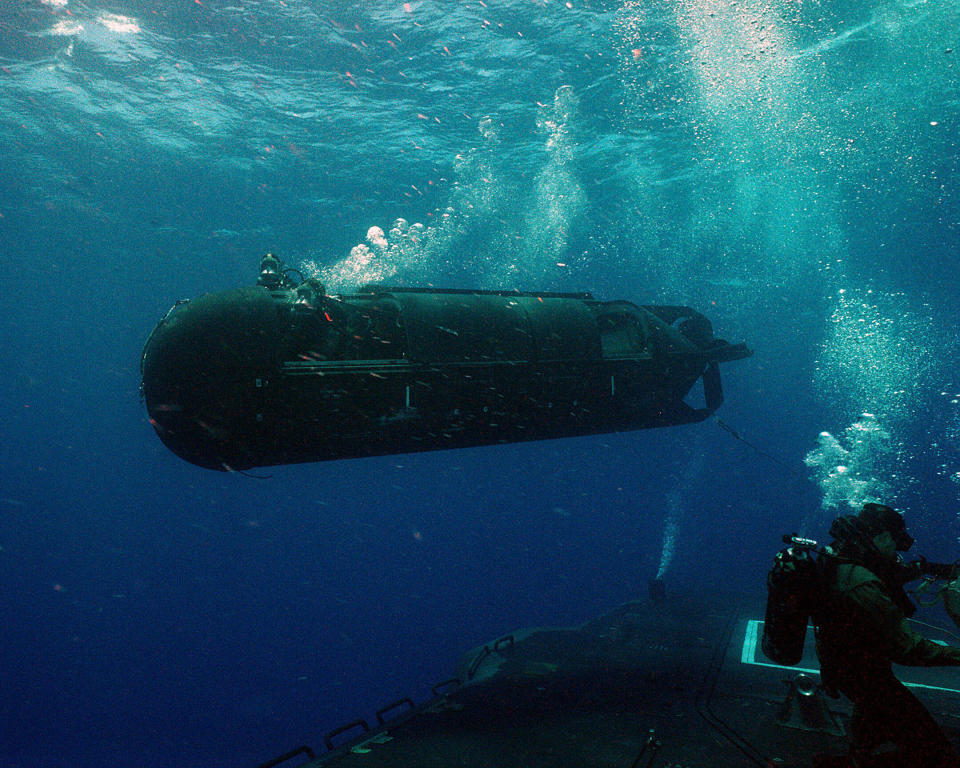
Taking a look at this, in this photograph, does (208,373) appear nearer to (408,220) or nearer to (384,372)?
(384,372)

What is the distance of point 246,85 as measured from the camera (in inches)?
546

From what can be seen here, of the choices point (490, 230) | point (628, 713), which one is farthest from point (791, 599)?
point (490, 230)

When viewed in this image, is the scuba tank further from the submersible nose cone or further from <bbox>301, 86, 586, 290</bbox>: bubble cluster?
<bbox>301, 86, 586, 290</bbox>: bubble cluster

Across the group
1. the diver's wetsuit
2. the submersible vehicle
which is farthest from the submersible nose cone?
the diver's wetsuit

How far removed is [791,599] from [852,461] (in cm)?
10720

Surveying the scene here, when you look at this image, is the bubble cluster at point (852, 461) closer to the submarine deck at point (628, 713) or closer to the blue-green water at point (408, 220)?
the blue-green water at point (408, 220)

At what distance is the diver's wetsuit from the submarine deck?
1.47 m

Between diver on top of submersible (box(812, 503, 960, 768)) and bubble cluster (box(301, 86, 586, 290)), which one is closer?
diver on top of submersible (box(812, 503, 960, 768))

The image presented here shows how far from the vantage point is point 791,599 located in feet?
9.41

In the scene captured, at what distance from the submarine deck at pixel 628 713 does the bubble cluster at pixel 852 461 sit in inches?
2299

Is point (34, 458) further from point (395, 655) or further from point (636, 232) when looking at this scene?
point (636, 232)

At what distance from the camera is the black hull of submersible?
4.13 metres

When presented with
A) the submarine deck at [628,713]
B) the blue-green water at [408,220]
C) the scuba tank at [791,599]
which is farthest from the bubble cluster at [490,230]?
the scuba tank at [791,599]

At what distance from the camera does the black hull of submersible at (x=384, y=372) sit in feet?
13.6
